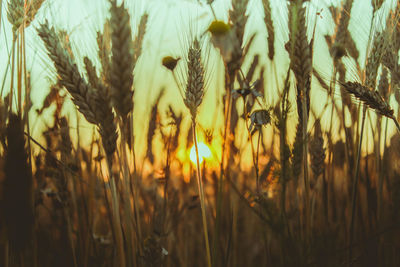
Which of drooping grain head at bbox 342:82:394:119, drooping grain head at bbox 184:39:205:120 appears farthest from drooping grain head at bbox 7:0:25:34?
drooping grain head at bbox 342:82:394:119

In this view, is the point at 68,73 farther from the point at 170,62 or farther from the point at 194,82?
the point at 170,62

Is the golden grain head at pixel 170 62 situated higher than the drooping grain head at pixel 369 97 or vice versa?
the golden grain head at pixel 170 62

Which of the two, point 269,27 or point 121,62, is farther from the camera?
point 269,27

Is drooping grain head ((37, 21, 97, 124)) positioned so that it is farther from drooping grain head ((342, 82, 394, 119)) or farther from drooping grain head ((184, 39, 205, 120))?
drooping grain head ((342, 82, 394, 119))

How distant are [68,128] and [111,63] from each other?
0.59m

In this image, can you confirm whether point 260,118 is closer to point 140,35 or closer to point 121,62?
point 121,62

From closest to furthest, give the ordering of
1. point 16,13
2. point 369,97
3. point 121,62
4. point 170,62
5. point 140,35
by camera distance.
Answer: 1. point 121,62
2. point 369,97
3. point 16,13
4. point 170,62
5. point 140,35

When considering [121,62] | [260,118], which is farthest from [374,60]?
[121,62]

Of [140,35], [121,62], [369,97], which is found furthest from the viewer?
[140,35]

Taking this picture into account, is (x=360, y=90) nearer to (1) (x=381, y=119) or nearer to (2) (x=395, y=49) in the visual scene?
(2) (x=395, y=49)

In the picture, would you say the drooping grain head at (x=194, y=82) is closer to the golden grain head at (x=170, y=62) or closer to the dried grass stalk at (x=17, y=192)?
the golden grain head at (x=170, y=62)

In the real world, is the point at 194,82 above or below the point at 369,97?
above

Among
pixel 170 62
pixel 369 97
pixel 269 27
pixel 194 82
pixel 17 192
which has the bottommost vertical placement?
pixel 17 192

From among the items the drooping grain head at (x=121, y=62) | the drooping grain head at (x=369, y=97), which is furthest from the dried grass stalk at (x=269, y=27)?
the drooping grain head at (x=121, y=62)
